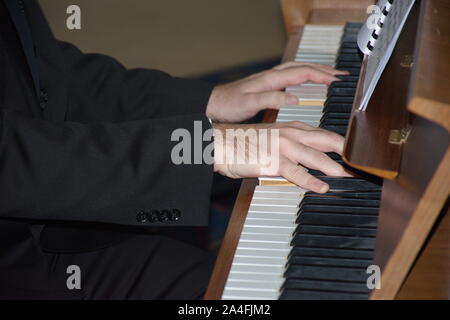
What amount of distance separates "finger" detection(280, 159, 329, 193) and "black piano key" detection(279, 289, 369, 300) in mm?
270

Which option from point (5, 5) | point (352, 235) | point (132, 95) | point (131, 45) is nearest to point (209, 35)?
point (131, 45)

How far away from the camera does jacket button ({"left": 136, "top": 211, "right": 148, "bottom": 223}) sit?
134cm

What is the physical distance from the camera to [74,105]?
182 centimetres

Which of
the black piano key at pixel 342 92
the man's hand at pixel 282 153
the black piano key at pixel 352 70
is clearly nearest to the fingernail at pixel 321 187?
the man's hand at pixel 282 153

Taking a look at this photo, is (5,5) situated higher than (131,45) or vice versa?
(5,5)

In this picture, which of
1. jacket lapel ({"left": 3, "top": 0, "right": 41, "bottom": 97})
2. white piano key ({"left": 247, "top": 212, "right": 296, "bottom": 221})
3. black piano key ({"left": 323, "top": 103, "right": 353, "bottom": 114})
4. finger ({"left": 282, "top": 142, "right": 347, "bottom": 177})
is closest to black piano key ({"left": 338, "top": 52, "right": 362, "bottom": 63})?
black piano key ({"left": 323, "top": 103, "right": 353, "bottom": 114})

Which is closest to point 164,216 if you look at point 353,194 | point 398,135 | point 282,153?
point 282,153

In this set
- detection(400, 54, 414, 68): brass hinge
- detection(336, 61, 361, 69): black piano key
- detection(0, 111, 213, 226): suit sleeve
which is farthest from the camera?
detection(336, 61, 361, 69): black piano key

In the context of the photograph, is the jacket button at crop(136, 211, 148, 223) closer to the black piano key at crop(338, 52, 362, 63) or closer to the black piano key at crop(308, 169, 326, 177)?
the black piano key at crop(308, 169, 326, 177)

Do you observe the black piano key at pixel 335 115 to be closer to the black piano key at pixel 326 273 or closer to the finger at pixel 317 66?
the finger at pixel 317 66

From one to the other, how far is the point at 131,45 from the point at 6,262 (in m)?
2.81

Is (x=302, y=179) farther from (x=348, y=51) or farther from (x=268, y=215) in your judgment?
(x=348, y=51)

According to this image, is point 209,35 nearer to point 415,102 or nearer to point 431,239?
point 431,239
